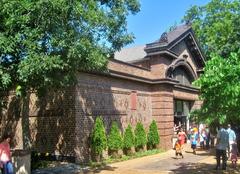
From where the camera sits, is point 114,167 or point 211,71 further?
point 114,167

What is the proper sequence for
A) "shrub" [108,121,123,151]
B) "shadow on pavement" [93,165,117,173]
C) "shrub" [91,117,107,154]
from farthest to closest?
"shrub" [108,121,123,151], "shrub" [91,117,107,154], "shadow on pavement" [93,165,117,173]

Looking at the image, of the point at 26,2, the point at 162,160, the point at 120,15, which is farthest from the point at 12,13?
the point at 162,160

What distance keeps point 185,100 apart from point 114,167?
1446 cm

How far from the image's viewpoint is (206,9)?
157 feet

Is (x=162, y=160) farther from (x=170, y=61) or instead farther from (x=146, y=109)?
(x=170, y=61)

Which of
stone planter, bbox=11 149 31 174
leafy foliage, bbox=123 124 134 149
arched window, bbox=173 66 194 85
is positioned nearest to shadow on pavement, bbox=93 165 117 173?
stone planter, bbox=11 149 31 174

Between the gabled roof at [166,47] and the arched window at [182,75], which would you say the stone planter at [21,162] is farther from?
the arched window at [182,75]

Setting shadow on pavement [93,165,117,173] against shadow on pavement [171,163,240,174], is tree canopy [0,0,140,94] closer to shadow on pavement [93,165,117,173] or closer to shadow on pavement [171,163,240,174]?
shadow on pavement [93,165,117,173]

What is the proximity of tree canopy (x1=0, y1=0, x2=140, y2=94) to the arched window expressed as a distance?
49.8 feet

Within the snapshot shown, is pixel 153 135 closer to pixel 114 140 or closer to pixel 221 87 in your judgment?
pixel 114 140

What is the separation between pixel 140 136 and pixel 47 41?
1196cm

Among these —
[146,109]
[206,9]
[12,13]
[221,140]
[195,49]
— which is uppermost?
[206,9]

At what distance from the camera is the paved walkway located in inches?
691

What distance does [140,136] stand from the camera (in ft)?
80.7
